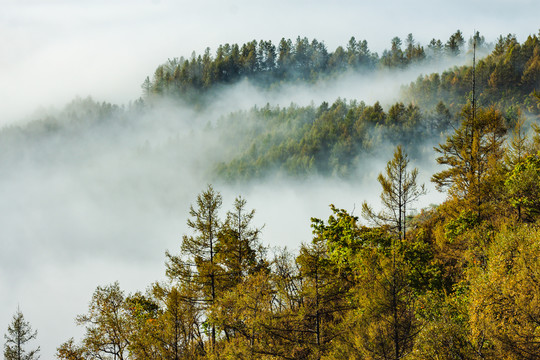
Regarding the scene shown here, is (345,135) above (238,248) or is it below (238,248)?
above

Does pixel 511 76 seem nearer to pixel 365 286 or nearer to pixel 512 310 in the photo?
pixel 365 286

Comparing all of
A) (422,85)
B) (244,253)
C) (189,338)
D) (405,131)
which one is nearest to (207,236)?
(244,253)

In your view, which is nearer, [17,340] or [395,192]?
[395,192]

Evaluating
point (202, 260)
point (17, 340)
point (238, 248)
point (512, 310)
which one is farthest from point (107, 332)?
point (512, 310)

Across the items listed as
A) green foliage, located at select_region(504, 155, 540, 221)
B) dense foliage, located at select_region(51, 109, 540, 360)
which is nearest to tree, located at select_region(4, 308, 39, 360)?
dense foliage, located at select_region(51, 109, 540, 360)

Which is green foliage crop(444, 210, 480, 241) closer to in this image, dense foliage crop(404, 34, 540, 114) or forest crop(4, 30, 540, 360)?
forest crop(4, 30, 540, 360)

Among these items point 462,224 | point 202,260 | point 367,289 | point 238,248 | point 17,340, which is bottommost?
point 17,340

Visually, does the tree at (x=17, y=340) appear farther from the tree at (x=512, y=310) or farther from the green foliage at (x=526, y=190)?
the green foliage at (x=526, y=190)

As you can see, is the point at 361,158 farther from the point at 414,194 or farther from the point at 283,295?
the point at 283,295

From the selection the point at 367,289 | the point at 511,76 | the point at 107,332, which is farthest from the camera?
the point at 511,76

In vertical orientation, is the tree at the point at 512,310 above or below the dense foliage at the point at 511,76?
below

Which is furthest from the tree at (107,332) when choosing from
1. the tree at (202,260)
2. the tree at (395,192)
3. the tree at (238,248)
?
the tree at (395,192)

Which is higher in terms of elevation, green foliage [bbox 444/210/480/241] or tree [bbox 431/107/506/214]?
→ tree [bbox 431/107/506/214]

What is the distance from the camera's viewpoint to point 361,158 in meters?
179
